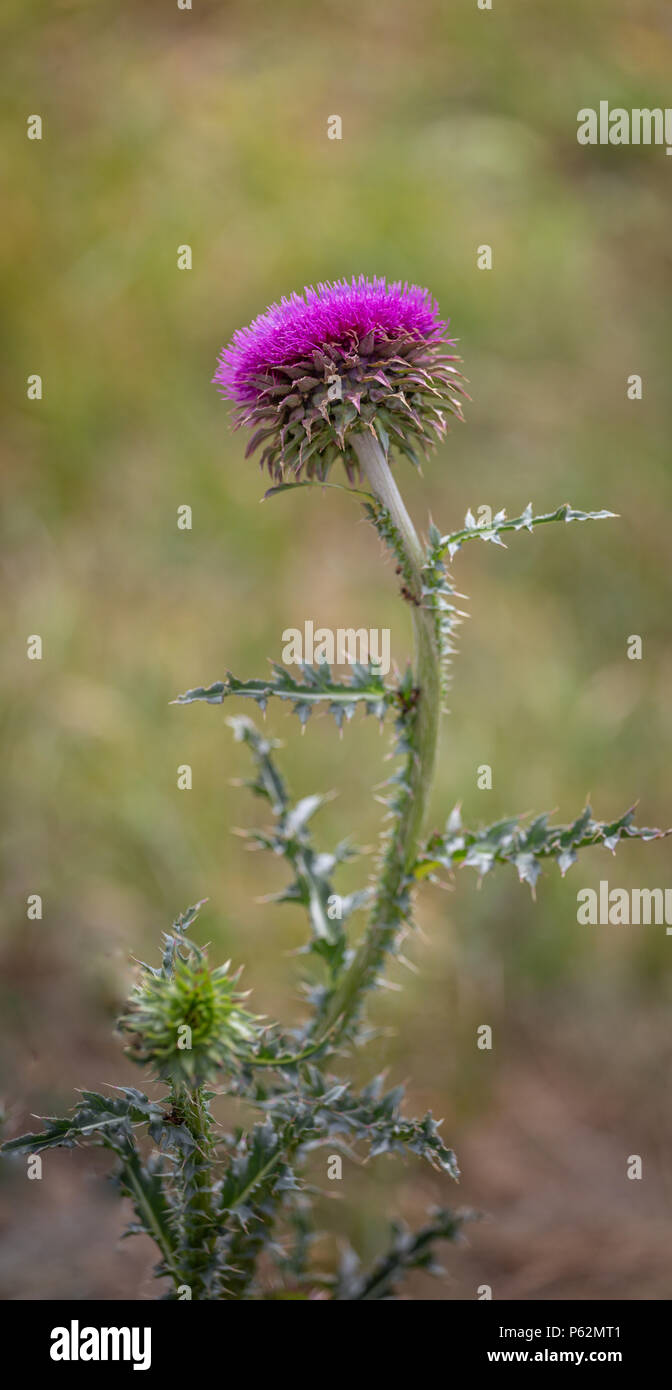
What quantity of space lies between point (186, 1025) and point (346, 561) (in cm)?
409

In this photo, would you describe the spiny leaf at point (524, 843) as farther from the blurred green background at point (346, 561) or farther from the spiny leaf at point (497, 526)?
the blurred green background at point (346, 561)

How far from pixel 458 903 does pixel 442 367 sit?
8.21ft

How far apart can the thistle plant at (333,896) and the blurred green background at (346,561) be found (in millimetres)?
292

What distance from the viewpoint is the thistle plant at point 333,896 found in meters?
1.75

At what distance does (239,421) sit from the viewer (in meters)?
1.91

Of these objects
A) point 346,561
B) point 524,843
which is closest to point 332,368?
point 524,843

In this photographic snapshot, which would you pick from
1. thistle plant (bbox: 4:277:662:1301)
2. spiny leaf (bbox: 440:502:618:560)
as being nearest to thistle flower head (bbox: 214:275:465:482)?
thistle plant (bbox: 4:277:662:1301)

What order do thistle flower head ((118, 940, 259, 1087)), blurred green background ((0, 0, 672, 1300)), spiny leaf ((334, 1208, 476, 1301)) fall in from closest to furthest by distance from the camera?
thistle flower head ((118, 940, 259, 1087)) → spiny leaf ((334, 1208, 476, 1301)) → blurred green background ((0, 0, 672, 1300))

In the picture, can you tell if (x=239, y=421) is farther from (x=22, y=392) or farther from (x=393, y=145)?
(x=393, y=145)

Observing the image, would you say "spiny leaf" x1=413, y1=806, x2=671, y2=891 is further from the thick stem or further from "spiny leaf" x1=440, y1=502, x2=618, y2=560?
"spiny leaf" x1=440, y1=502, x2=618, y2=560

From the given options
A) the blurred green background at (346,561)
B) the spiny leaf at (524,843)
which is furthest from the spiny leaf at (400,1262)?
the spiny leaf at (524,843)

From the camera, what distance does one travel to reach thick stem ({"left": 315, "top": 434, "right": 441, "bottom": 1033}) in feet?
6.46

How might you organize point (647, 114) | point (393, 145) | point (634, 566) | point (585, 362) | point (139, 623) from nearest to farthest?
point (139, 623) < point (634, 566) < point (585, 362) < point (393, 145) < point (647, 114)
